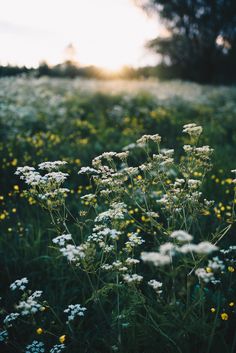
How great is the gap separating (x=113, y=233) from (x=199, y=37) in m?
27.4

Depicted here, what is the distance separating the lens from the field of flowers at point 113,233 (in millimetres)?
2223

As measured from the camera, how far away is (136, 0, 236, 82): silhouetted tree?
24984mm

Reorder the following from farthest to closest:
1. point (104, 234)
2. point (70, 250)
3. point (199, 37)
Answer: point (199, 37) < point (104, 234) < point (70, 250)

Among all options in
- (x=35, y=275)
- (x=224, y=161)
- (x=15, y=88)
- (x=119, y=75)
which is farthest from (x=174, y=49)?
(x=35, y=275)

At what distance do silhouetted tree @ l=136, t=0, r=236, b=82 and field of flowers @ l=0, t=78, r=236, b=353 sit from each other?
19004 millimetres

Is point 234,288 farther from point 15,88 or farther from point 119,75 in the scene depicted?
point 119,75

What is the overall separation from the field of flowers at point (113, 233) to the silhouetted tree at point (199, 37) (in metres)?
19.0

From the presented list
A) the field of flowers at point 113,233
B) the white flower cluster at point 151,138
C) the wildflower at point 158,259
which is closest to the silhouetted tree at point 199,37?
the field of flowers at point 113,233

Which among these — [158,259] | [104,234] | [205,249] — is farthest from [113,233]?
[205,249]

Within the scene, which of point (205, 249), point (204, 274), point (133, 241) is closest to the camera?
point (205, 249)

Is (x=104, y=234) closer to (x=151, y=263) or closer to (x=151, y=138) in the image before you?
(x=151, y=263)

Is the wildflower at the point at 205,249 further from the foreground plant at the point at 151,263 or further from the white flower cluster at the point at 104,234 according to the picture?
the white flower cluster at the point at 104,234

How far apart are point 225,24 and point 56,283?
26948 millimetres

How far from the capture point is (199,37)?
26.2 m
